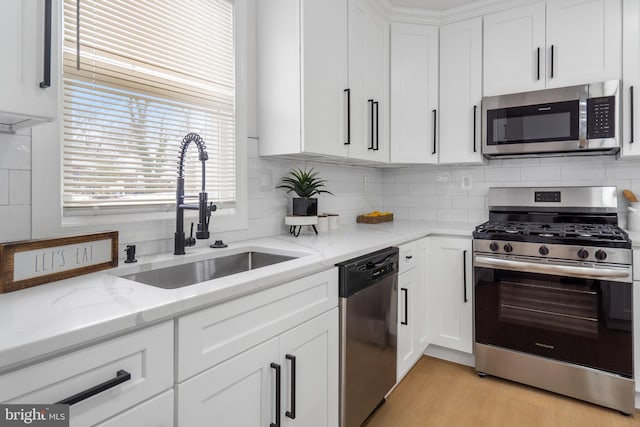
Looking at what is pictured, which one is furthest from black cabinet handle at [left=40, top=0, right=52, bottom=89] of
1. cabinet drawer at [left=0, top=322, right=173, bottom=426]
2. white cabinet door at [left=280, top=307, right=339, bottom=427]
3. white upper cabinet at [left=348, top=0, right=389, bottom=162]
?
white upper cabinet at [left=348, top=0, right=389, bottom=162]

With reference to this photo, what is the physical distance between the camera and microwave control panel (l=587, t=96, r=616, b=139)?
224cm

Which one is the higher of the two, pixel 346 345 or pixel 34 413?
pixel 34 413

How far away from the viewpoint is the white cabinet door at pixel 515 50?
2480 millimetres

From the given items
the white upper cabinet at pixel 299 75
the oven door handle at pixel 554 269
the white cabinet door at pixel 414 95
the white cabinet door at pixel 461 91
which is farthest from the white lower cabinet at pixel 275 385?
the white cabinet door at pixel 461 91

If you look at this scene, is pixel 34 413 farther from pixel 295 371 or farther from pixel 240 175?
pixel 240 175

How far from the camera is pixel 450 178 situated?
311cm

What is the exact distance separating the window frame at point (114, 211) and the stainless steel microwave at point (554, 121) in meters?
1.73

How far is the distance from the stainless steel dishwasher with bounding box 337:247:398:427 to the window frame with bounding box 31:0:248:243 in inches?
28.3

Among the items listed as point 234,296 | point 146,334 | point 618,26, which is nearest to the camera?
point 146,334

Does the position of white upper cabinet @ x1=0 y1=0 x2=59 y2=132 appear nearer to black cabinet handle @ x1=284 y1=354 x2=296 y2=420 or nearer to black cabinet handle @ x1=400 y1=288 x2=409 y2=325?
black cabinet handle @ x1=284 y1=354 x2=296 y2=420

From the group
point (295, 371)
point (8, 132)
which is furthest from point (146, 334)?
point (8, 132)

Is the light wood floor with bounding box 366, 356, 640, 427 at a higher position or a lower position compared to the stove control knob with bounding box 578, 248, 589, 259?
lower

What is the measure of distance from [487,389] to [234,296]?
1935mm

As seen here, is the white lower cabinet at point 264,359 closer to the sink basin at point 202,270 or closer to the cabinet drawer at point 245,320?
the cabinet drawer at point 245,320
